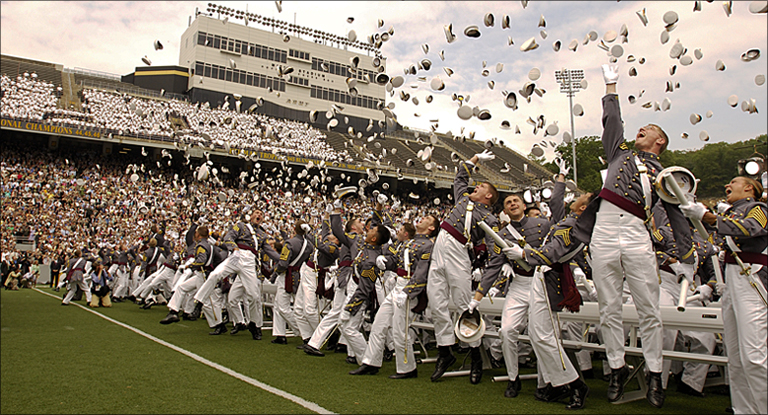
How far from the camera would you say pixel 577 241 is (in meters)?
5.07

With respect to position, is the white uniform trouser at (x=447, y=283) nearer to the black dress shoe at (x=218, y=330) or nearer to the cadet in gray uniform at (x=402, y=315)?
the cadet in gray uniform at (x=402, y=315)

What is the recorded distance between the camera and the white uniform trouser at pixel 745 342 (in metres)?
3.76

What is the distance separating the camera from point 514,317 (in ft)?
17.7

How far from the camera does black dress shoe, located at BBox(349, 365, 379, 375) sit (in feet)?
21.4

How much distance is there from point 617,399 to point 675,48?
550 cm

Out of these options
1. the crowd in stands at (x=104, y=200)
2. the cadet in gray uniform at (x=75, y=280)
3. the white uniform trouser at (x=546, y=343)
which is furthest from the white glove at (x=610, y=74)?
the crowd in stands at (x=104, y=200)

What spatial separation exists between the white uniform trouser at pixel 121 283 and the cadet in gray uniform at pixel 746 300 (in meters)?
19.3

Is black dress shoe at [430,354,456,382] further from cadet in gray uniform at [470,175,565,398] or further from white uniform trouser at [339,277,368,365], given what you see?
white uniform trouser at [339,277,368,365]

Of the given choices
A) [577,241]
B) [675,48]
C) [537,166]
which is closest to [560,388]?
[577,241]

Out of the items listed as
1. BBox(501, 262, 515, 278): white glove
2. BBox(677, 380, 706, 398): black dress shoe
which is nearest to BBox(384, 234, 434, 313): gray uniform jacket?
BBox(501, 262, 515, 278): white glove

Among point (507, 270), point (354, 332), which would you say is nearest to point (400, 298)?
point (354, 332)

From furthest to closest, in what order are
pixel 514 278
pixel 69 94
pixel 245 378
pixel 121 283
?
1. pixel 69 94
2. pixel 121 283
3. pixel 245 378
4. pixel 514 278

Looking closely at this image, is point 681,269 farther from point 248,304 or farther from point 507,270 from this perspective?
point 248,304

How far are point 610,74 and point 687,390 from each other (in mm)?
3503
